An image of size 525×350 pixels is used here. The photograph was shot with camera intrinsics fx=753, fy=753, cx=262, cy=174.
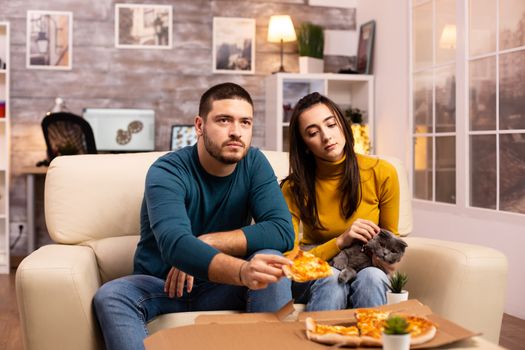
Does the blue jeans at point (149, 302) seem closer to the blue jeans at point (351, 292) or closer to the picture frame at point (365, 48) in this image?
the blue jeans at point (351, 292)

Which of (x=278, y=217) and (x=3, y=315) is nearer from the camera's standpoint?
(x=278, y=217)

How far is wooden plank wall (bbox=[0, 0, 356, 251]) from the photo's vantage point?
600 cm

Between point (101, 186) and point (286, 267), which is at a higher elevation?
point (101, 186)

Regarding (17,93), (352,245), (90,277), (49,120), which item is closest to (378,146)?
(49,120)

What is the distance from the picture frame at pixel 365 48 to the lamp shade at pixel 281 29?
0.58m

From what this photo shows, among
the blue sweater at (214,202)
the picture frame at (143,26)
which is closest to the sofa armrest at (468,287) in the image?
the blue sweater at (214,202)

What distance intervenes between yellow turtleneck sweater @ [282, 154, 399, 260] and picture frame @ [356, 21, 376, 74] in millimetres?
3455

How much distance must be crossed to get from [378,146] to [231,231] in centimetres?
384

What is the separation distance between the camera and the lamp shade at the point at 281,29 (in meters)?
6.11

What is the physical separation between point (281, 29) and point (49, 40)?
6.11 ft

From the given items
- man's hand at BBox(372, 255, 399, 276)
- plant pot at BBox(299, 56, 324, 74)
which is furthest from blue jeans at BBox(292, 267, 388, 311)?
plant pot at BBox(299, 56, 324, 74)

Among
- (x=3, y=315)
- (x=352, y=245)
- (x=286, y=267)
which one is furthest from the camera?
(x=3, y=315)

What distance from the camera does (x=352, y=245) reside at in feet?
8.14

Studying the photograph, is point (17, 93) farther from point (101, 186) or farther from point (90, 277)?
point (90, 277)
